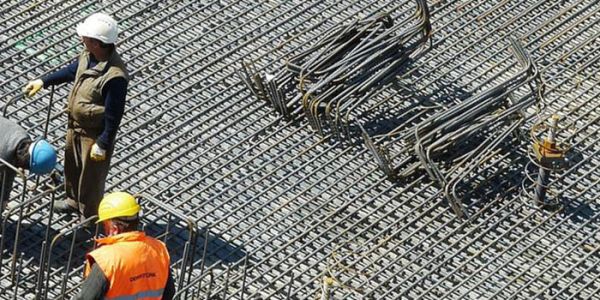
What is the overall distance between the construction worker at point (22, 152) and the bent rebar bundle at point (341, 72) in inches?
100

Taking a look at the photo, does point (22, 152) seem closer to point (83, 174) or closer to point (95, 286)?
point (83, 174)

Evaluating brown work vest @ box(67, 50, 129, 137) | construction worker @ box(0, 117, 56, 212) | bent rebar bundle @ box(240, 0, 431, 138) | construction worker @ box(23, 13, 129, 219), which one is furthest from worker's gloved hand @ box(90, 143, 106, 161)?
bent rebar bundle @ box(240, 0, 431, 138)

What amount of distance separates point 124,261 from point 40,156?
1.62 m

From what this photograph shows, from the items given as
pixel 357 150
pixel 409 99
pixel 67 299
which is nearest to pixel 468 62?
pixel 409 99

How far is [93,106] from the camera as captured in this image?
37.0 ft

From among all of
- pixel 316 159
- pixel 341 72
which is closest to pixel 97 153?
pixel 316 159

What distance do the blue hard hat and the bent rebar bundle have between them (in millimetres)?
2523

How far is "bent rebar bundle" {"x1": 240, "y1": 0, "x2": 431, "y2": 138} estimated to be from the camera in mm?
13086

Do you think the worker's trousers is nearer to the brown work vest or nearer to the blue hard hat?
Answer: the brown work vest

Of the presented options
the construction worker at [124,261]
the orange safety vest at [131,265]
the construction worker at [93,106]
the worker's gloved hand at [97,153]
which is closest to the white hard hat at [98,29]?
the construction worker at [93,106]

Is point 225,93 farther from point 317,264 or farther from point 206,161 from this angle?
point 317,264

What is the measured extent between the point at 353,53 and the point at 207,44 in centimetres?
140

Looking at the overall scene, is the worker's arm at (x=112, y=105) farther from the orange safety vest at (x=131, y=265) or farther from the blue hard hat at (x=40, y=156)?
the orange safety vest at (x=131, y=265)

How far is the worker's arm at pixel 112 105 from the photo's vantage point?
36.5 ft
